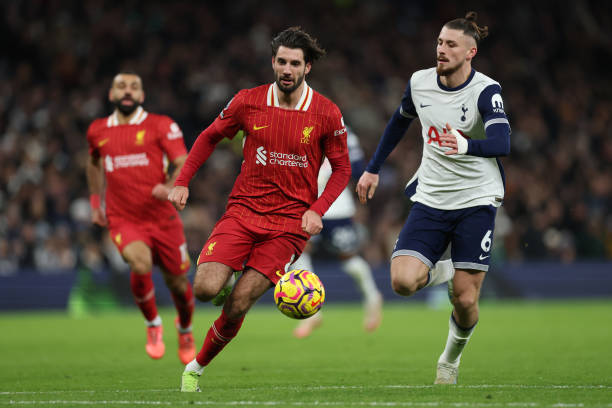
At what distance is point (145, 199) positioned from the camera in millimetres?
9820

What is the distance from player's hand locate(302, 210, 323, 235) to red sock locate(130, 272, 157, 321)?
3.07m

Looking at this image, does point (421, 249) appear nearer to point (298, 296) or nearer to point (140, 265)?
point (298, 296)

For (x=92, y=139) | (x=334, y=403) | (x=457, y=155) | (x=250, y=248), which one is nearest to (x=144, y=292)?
(x=92, y=139)

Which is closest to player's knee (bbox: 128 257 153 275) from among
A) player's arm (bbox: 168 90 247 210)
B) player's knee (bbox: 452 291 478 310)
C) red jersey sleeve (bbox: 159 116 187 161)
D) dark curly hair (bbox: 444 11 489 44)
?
red jersey sleeve (bbox: 159 116 187 161)

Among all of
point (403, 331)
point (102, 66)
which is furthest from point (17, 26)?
point (403, 331)

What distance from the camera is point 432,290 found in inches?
778

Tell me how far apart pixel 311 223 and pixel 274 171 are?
58cm

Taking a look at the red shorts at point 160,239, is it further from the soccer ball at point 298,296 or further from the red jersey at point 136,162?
the soccer ball at point 298,296

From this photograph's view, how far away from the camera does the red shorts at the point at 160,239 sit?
9.75 m

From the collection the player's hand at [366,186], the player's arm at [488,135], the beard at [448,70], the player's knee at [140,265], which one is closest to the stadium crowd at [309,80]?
the player's knee at [140,265]

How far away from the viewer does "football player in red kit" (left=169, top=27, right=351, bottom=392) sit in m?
7.21

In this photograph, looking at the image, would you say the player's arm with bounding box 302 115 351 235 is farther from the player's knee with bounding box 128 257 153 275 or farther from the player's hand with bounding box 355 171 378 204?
the player's knee with bounding box 128 257 153 275

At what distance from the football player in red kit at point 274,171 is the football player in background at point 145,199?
2.40 meters

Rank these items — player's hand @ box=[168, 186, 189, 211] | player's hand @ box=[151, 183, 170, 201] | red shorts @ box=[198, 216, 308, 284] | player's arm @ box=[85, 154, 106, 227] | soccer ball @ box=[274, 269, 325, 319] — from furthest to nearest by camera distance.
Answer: player's arm @ box=[85, 154, 106, 227], player's hand @ box=[151, 183, 170, 201], red shorts @ box=[198, 216, 308, 284], player's hand @ box=[168, 186, 189, 211], soccer ball @ box=[274, 269, 325, 319]
